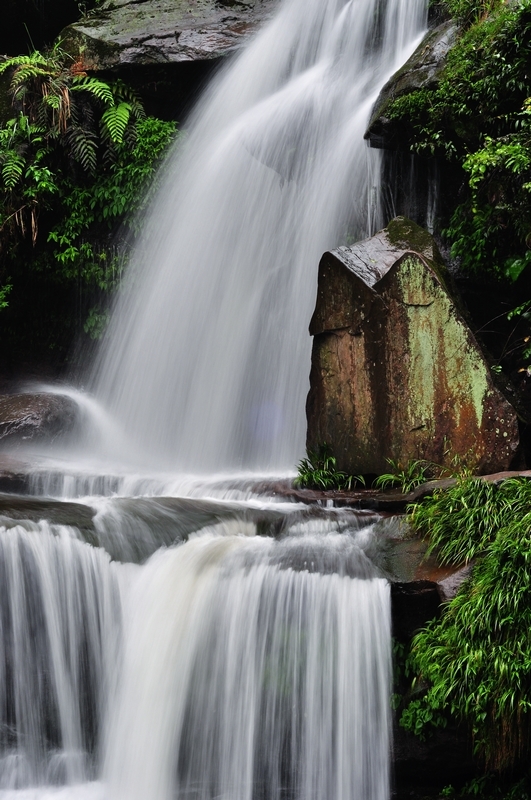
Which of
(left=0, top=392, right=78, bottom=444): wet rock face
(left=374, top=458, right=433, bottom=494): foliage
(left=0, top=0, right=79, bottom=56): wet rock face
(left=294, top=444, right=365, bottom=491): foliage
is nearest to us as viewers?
(left=374, top=458, right=433, bottom=494): foliage

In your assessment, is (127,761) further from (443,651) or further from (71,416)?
(71,416)

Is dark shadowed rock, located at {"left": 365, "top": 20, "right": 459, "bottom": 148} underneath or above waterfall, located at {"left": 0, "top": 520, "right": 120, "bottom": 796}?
above

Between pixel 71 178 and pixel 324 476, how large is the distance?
726 cm

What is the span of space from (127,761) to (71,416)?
5.56 metres

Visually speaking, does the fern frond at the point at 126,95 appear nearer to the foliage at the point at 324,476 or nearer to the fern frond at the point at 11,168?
the fern frond at the point at 11,168

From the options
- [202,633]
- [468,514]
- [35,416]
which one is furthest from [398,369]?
[35,416]

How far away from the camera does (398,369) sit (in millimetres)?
7688

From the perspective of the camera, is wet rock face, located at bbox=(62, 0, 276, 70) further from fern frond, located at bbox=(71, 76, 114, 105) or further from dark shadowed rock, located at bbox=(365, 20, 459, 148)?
dark shadowed rock, located at bbox=(365, 20, 459, 148)

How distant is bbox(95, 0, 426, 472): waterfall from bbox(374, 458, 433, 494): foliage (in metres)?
2.14

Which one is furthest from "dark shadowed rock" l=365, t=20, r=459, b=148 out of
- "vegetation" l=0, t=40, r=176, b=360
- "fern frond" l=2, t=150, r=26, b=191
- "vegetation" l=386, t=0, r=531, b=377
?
"fern frond" l=2, t=150, r=26, b=191

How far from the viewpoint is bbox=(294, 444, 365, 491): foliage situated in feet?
25.1

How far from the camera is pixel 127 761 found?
5.45 metres

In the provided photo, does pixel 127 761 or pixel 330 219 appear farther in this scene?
pixel 330 219

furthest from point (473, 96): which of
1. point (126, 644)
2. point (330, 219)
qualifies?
point (126, 644)
